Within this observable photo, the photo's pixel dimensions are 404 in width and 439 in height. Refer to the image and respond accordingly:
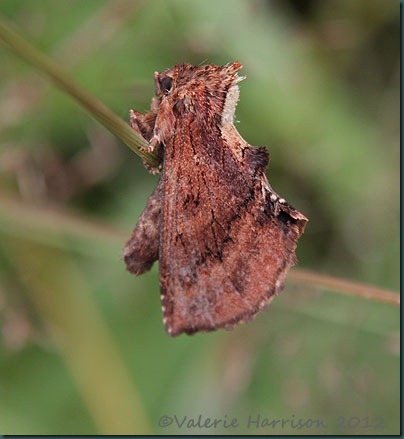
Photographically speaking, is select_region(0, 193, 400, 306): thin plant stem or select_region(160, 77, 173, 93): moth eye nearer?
select_region(160, 77, 173, 93): moth eye

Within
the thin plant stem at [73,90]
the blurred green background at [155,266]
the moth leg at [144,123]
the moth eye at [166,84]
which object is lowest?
the blurred green background at [155,266]

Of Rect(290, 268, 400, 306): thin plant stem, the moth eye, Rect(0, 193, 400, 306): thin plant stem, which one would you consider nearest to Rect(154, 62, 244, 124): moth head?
the moth eye

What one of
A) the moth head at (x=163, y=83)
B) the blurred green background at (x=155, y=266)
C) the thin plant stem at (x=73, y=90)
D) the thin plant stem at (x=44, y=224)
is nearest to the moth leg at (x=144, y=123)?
the moth head at (x=163, y=83)

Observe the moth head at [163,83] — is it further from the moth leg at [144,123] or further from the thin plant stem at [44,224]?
the thin plant stem at [44,224]

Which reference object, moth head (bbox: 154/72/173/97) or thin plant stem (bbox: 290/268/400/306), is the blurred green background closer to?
thin plant stem (bbox: 290/268/400/306)

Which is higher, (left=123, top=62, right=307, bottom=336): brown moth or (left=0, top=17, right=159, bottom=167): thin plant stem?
(left=0, top=17, right=159, bottom=167): thin plant stem

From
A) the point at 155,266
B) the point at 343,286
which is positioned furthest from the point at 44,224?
the point at 343,286

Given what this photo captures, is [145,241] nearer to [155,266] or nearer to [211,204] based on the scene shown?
[211,204]

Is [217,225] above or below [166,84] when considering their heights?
below
